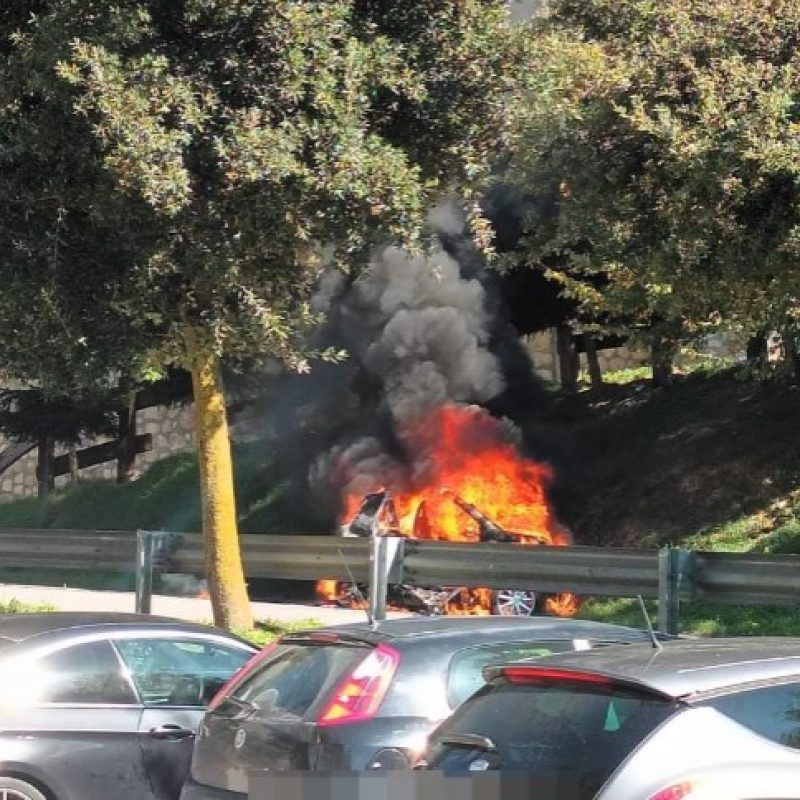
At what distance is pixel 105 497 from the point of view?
21828 mm

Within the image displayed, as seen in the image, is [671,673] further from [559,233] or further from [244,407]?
[244,407]

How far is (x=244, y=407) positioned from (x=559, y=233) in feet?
38.6

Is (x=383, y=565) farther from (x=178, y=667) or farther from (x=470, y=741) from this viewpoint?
(x=470, y=741)

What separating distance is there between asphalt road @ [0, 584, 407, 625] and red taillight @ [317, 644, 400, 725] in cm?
666

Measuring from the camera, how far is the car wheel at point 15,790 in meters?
5.78

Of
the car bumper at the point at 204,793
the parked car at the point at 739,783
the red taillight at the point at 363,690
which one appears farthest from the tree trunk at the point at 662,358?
the parked car at the point at 739,783

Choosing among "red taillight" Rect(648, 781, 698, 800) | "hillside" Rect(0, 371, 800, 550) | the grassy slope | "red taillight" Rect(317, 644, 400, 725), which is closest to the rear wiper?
"red taillight" Rect(648, 781, 698, 800)

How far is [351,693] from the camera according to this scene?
5.06 metres

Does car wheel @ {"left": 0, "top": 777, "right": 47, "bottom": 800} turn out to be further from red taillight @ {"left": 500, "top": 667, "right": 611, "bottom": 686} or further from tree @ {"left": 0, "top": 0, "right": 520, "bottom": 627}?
tree @ {"left": 0, "top": 0, "right": 520, "bottom": 627}

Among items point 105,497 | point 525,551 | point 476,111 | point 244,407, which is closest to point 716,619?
point 525,551

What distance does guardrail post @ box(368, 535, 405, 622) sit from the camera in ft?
33.0

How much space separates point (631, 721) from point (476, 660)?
1.76m

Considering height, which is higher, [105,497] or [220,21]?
[220,21]

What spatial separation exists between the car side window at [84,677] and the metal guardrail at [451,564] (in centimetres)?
204
